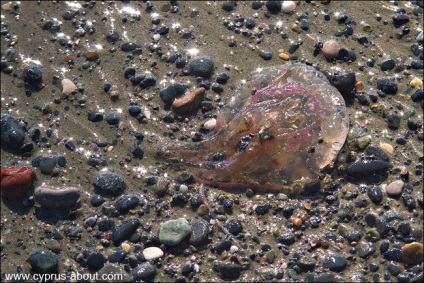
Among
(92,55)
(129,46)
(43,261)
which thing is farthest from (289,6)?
(43,261)

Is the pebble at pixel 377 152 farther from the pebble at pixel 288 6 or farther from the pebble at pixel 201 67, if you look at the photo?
the pebble at pixel 288 6

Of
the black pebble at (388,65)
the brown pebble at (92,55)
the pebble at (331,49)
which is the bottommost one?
the brown pebble at (92,55)

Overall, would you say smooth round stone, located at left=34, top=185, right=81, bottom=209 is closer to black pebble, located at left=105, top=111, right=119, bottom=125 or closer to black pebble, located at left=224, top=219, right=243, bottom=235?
black pebble, located at left=105, top=111, right=119, bottom=125

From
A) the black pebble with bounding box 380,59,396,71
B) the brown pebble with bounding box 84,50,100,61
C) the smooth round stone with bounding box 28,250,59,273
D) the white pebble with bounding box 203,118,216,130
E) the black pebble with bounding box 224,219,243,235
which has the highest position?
the black pebble with bounding box 380,59,396,71

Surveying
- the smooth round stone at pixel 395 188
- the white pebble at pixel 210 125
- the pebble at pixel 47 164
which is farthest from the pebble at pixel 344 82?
the pebble at pixel 47 164

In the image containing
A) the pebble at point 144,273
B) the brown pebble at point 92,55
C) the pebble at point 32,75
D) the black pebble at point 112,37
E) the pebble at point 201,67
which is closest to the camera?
the pebble at point 144,273

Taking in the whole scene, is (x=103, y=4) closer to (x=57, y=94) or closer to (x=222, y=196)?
(x=57, y=94)

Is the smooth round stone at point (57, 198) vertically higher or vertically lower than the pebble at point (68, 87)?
lower

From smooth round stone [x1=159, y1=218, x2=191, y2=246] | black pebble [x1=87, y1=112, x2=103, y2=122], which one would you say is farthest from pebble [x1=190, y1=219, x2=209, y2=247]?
black pebble [x1=87, y1=112, x2=103, y2=122]
